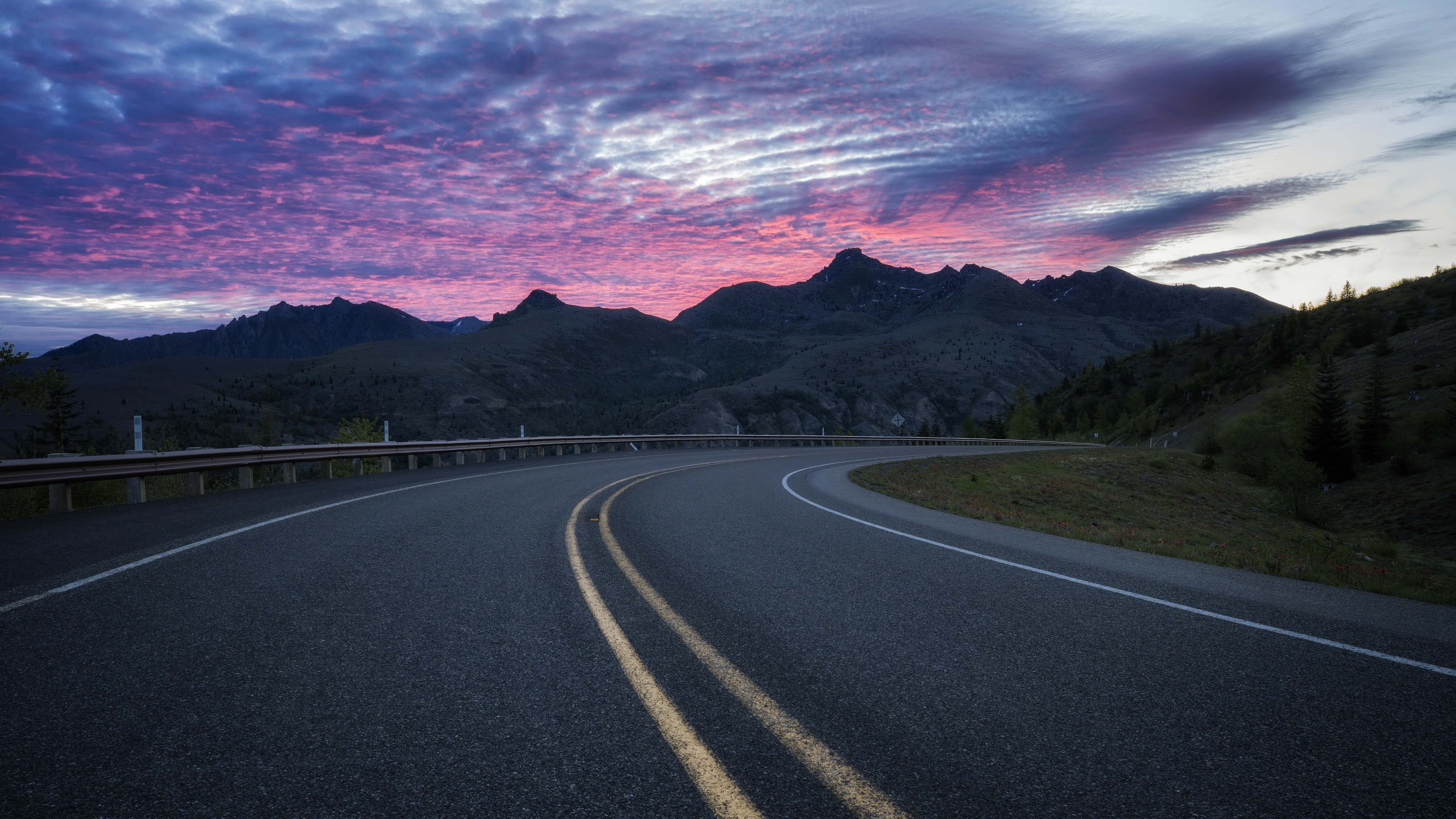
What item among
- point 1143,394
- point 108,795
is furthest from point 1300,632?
point 1143,394

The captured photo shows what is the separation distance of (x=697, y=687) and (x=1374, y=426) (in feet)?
179

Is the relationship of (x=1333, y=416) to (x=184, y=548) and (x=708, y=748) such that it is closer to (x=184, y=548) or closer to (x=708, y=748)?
(x=708, y=748)

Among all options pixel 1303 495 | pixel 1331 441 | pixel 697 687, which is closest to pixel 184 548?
pixel 697 687

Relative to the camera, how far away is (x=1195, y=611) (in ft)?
19.0

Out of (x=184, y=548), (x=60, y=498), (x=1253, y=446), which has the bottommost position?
(x=1253, y=446)

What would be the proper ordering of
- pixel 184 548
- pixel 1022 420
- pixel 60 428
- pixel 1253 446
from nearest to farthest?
pixel 184 548 → pixel 1253 446 → pixel 60 428 → pixel 1022 420

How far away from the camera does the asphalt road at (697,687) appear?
2789mm

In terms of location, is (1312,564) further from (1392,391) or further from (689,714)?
(1392,391)

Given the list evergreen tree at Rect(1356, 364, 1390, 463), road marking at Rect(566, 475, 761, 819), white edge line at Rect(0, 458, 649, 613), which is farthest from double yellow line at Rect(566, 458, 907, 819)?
evergreen tree at Rect(1356, 364, 1390, 463)

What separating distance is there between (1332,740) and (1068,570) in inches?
171

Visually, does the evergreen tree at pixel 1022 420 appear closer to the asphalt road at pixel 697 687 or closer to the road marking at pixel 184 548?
the road marking at pixel 184 548

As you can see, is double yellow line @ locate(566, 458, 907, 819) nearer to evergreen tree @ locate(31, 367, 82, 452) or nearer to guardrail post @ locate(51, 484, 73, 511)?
guardrail post @ locate(51, 484, 73, 511)

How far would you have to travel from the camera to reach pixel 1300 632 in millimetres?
5141

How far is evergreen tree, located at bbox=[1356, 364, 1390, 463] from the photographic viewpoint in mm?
41906
